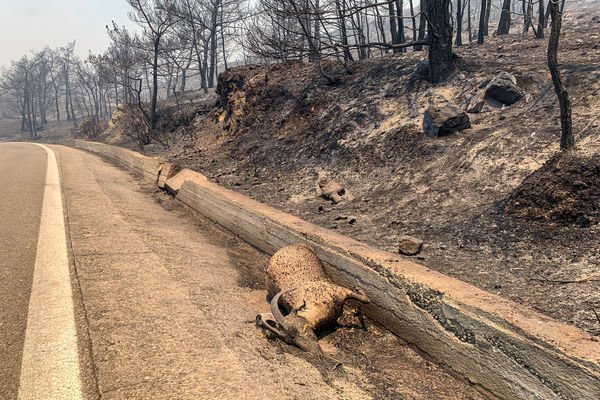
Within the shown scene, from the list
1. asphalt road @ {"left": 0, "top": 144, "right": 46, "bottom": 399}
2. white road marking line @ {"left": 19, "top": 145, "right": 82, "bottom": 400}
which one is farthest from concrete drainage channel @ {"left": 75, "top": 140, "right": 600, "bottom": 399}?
asphalt road @ {"left": 0, "top": 144, "right": 46, "bottom": 399}

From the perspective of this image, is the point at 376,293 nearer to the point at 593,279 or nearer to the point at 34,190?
the point at 593,279

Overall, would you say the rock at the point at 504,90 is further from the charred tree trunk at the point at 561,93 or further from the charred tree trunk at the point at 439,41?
the charred tree trunk at the point at 561,93

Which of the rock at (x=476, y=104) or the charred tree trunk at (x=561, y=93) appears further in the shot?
the rock at (x=476, y=104)

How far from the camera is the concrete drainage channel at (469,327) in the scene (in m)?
2.17

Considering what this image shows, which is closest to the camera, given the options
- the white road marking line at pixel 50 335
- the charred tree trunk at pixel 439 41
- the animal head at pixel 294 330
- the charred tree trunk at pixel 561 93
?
the white road marking line at pixel 50 335

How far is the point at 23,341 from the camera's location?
102 inches

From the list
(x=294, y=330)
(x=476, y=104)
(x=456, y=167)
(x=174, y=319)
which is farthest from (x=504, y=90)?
(x=174, y=319)

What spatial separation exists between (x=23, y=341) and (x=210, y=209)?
4.55m

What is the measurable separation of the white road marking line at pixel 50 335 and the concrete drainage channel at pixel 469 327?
2447mm

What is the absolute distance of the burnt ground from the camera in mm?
3477

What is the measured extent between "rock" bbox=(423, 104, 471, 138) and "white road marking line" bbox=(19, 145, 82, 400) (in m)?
5.84

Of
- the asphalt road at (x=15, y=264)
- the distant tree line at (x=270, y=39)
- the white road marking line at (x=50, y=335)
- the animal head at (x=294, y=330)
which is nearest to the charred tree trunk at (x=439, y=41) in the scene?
the distant tree line at (x=270, y=39)

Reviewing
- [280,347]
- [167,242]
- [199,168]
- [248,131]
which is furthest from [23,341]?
[248,131]

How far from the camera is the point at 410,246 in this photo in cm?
415
